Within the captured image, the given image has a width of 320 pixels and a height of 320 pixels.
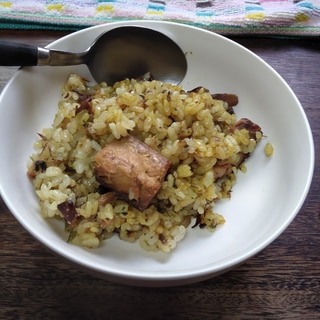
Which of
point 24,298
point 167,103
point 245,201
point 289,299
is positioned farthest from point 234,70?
point 24,298

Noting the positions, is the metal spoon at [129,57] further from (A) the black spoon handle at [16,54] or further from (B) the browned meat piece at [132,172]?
(B) the browned meat piece at [132,172]

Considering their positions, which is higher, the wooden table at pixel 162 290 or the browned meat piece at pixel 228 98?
the browned meat piece at pixel 228 98

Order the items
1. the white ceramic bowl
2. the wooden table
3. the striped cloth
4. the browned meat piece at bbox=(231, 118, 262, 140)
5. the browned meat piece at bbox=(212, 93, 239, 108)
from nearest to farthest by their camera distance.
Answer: the white ceramic bowl, the wooden table, the browned meat piece at bbox=(231, 118, 262, 140), the browned meat piece at bbox=(212, 93, 239, 108), the striped cloth

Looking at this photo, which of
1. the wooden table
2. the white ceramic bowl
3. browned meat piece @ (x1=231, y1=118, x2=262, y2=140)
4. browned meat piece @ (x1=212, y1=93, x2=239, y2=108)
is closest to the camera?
the white ceramic bowl

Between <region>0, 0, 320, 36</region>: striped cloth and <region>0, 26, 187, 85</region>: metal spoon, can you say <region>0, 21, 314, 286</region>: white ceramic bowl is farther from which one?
<region>0, 0, 320, 36</region>: striped cloth

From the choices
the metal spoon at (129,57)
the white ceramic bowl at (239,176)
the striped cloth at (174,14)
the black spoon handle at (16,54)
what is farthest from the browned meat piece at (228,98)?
the black spoon handle at (16,54)

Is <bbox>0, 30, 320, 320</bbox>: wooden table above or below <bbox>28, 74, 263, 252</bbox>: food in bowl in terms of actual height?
below

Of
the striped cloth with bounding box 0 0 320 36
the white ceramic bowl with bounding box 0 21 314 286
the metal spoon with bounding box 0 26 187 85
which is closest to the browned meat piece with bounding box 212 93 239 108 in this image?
the white ceramic bowl with bounding box 0 21 314 286
